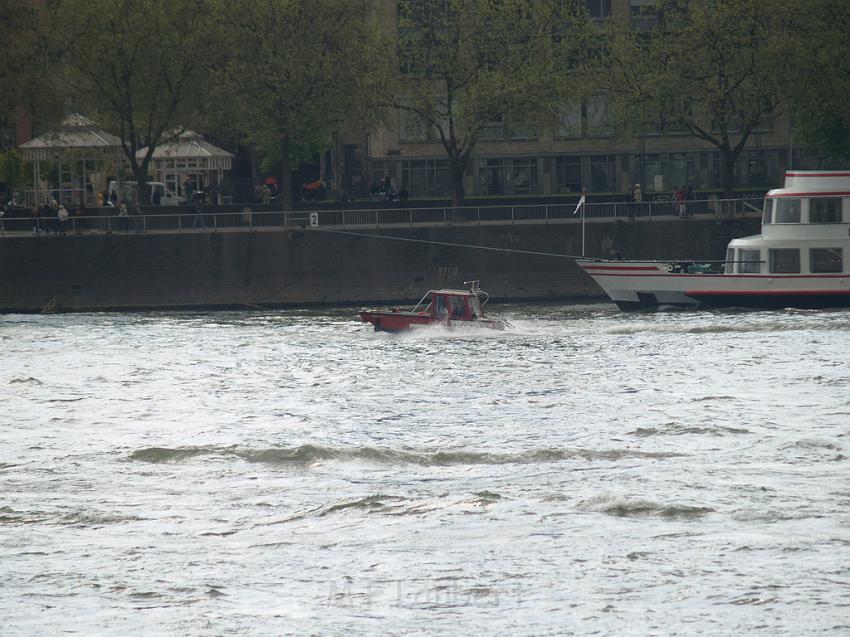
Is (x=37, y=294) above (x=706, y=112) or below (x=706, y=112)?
below

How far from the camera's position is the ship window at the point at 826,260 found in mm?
53312

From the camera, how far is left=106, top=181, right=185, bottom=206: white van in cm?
→ 7013

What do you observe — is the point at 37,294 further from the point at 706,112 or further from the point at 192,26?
the point at 706,112

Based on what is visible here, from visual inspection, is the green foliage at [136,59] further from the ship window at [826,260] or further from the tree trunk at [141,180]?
the ship window at [826,260]

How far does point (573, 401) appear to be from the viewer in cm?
3475

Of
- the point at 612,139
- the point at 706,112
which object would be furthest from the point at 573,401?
the point at 612,139

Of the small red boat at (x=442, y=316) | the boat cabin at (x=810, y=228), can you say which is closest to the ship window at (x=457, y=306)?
the small red boat at (x=442, y=316)

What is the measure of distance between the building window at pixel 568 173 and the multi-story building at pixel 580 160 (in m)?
0.05

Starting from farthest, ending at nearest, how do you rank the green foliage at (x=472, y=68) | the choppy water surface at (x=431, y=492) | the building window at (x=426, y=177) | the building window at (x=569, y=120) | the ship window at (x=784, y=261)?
the building window at (x=426, y=177), the building window at (x=569, y=120), the green foliage at (x=472, y=68), the ship window at (x=784, y=261), the choppy water surface at (x=431, y=492)

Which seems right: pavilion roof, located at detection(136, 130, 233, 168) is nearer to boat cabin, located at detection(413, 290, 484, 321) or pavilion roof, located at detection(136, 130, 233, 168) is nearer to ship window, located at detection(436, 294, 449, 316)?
ship window, located at detection(436, 294, 449, 316)

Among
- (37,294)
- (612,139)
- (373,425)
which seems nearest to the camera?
(373,425)

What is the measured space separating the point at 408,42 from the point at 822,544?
5086 cm

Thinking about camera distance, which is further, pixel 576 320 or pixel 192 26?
pixel 192 26

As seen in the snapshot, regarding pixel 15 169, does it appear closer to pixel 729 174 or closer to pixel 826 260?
pixel 729 174
